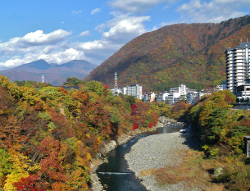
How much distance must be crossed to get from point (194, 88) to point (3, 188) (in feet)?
328

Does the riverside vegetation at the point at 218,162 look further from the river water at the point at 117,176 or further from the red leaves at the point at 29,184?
the red leaves at the point at 29,184

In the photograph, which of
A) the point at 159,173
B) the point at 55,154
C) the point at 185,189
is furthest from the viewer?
the point at 159,173

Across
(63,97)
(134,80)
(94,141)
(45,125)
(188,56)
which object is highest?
(188,56)

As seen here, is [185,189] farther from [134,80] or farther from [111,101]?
[134,80]

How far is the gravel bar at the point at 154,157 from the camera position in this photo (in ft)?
57.2

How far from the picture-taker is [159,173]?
18844 mm

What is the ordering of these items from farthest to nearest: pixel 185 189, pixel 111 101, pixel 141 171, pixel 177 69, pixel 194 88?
pixel 177 69
pixel 194 88
pixel 111 101
pixel 141 171
pixel 185 189

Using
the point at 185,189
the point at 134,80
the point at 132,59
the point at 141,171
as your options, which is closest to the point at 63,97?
the point at 141,171

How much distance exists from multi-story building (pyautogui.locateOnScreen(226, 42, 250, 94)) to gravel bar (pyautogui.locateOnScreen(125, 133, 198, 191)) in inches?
1206

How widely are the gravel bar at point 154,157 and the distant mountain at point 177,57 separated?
7503 cm

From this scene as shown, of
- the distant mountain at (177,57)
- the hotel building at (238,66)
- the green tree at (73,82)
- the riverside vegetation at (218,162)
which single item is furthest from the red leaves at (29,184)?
the distant mountain at (177,57)

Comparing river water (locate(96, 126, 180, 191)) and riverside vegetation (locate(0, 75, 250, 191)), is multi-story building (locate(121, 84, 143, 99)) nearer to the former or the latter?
riverside vegetation (locate(0, 75, 250, 191))

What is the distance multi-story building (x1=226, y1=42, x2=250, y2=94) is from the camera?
5150 centimetres

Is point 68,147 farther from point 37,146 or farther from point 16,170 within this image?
point 16,170
